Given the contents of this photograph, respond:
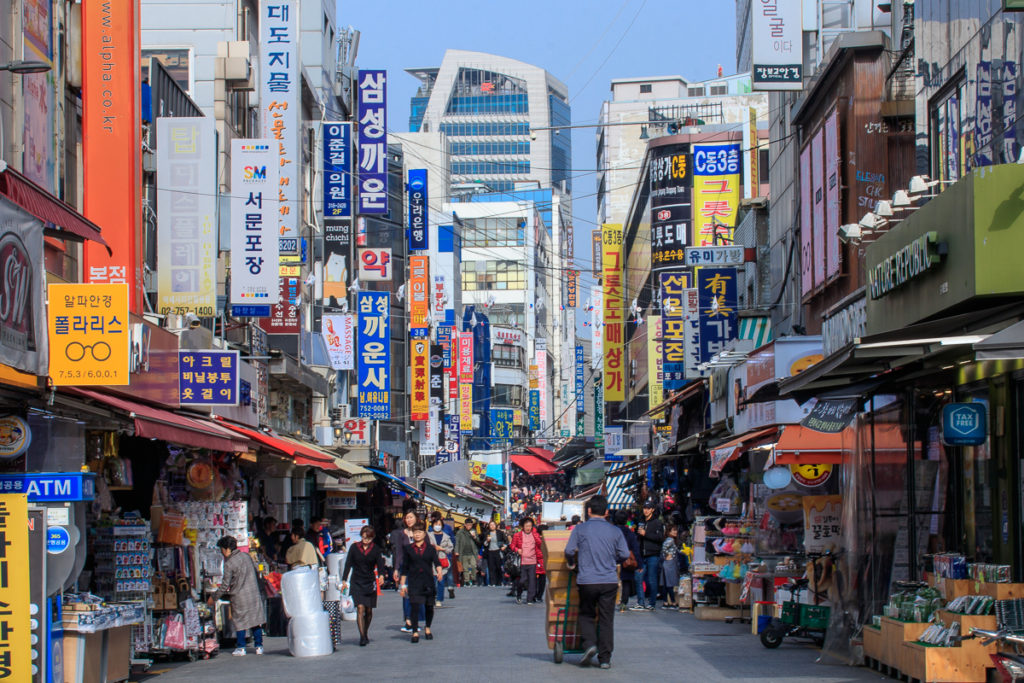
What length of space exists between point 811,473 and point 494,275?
4286 inches

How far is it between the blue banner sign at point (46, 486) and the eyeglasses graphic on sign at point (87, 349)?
3.97 feet

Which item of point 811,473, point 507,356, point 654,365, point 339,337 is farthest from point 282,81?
point 507,356

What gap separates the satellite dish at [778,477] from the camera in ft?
56.1

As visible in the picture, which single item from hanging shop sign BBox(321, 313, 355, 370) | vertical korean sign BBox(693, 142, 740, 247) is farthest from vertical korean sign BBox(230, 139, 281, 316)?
vertical korean sign BBox(693, 142, 740, 247)

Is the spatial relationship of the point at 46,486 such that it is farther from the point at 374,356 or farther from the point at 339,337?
the point at 374,356

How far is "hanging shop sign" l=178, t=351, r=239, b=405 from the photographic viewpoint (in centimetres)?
1880

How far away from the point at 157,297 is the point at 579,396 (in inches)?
2672

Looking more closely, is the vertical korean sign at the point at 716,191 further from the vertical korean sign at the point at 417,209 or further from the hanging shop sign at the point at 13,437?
the hanging shop sign at the point at 13,437

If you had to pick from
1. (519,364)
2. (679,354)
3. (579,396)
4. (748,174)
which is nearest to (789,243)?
(679,354)

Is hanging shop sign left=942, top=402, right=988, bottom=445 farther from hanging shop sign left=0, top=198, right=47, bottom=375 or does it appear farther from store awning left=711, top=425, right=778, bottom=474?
hanging shop sign left=0, top=198, right=47, bottom=375

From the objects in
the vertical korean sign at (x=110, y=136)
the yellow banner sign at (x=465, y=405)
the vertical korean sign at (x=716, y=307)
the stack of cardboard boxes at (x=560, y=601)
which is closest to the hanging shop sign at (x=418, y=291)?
the yellow banner sign at (x=465, y=405)

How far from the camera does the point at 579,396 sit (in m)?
87.4

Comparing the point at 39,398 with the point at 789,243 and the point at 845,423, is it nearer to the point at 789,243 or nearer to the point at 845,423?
the point at 845,423

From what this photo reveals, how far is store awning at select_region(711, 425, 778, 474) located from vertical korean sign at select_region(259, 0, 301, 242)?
487 inches
